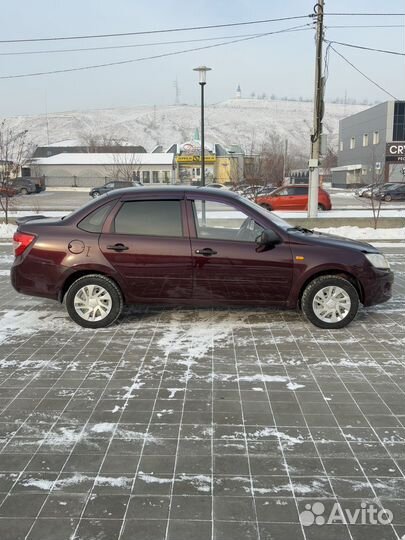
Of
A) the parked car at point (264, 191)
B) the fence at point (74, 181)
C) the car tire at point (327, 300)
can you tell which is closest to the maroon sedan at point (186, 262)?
the car tire at point (327, 300)

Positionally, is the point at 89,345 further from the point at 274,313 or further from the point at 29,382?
the point at 274,313

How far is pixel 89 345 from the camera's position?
17.4ft

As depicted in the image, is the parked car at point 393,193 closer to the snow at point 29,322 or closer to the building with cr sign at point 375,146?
the building with cr sign at point 375,146

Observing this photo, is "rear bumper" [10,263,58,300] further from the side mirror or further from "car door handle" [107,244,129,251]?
the side mirror

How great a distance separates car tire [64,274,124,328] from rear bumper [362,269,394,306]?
2905mm

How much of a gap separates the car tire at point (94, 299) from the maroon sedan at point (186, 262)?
1 centimetres

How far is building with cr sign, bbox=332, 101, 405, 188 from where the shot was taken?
57.6 meters

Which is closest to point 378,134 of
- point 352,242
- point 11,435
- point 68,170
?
point 68,170

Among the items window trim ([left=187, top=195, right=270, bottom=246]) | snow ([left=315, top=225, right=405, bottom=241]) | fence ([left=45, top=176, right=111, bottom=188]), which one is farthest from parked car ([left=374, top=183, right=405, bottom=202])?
window trim ([left=187, top=195, right=270, bottom=246])

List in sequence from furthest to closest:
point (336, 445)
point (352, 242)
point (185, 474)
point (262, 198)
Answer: point (262, 198) < point (352, 242) < point (336, 445) < point (185, 474)

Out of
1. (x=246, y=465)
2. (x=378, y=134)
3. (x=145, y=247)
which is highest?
(x=378, y=134)

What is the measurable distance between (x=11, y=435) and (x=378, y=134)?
6585 cm

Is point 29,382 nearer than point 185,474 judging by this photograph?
No

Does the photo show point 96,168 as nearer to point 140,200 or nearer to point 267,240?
point 140,200
